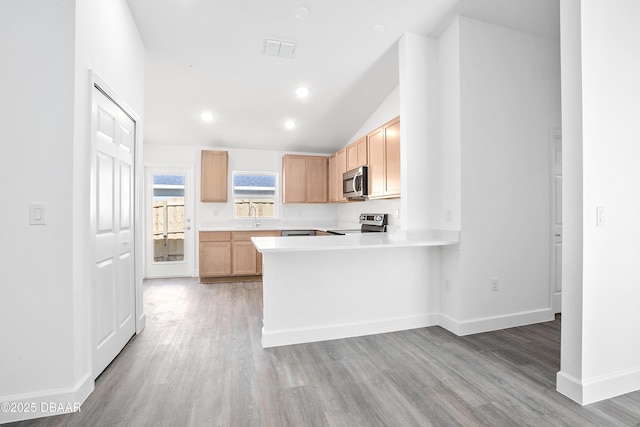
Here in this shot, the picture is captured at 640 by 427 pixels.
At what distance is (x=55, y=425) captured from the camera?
1.62 m

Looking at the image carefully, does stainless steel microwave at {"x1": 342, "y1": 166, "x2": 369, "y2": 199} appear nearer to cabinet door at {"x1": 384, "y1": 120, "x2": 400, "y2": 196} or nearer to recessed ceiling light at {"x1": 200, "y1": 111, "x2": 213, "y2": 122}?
cabinet door at {"x1": 384, "y1": 120, "x2": 400, "y2": 196}

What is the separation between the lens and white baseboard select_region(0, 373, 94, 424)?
166cm

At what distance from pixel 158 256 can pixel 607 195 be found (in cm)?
583

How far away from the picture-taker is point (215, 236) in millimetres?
4973

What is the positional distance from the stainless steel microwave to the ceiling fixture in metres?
1.91

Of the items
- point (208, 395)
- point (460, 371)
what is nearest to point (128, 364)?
point (208, 395)

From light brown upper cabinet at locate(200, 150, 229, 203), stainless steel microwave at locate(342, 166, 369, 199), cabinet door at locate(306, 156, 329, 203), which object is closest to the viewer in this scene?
stainless steel microwave at locate(342, 166, 369, 199)

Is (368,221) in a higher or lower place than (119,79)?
lower

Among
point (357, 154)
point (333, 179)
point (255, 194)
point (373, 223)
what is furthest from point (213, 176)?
point (373, 223)

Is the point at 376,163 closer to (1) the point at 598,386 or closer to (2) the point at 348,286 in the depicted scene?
(2) the point at 348,286

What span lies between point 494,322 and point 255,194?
429cm

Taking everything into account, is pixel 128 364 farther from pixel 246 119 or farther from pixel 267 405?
pixel 246 119

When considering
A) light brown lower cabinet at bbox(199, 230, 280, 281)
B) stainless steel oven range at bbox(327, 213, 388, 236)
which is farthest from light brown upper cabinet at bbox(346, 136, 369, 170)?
light brown lower cabinet at bbox(199, 230, 280, 281)

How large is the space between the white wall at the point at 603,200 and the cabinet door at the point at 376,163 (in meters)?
1.97
